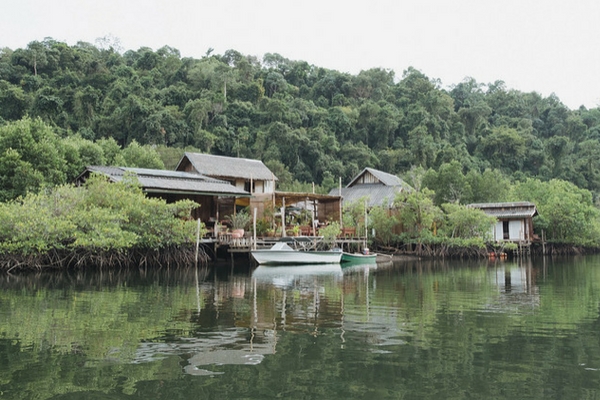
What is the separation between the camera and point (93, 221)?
20.0 metres

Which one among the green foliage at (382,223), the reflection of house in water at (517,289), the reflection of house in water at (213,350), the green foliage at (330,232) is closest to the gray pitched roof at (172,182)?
the green foliage at (330,232)

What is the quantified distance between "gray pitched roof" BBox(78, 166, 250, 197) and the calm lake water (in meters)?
9.24

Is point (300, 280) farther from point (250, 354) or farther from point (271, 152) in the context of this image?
point (271, 152)

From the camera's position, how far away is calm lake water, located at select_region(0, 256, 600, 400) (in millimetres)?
5871

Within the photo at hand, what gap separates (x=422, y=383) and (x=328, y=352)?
1.66 metres

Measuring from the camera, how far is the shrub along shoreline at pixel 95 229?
61.0ft

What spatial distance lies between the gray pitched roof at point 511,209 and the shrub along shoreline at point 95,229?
66.9ft

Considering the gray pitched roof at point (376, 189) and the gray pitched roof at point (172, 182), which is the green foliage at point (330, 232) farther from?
the gray pitched roof at point (376, 189)

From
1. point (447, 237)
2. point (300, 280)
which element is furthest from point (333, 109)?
point (300, 280)

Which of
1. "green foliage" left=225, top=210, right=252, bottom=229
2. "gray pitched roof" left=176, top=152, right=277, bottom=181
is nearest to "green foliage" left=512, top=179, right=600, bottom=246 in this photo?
"gray pitched roof" left=176, top=152, right=277, bottom=181

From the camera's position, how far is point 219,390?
18.8 feet

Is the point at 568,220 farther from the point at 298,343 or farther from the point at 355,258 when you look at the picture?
the point at 298,343

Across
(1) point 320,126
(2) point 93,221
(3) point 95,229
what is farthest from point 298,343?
(1) point 320,126

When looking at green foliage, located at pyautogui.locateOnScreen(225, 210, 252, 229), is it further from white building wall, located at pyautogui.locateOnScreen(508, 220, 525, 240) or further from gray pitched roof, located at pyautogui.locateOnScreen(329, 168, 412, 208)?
white building wall, located at pyautogui.locateOnScreen(508, 220, 525, 240)
